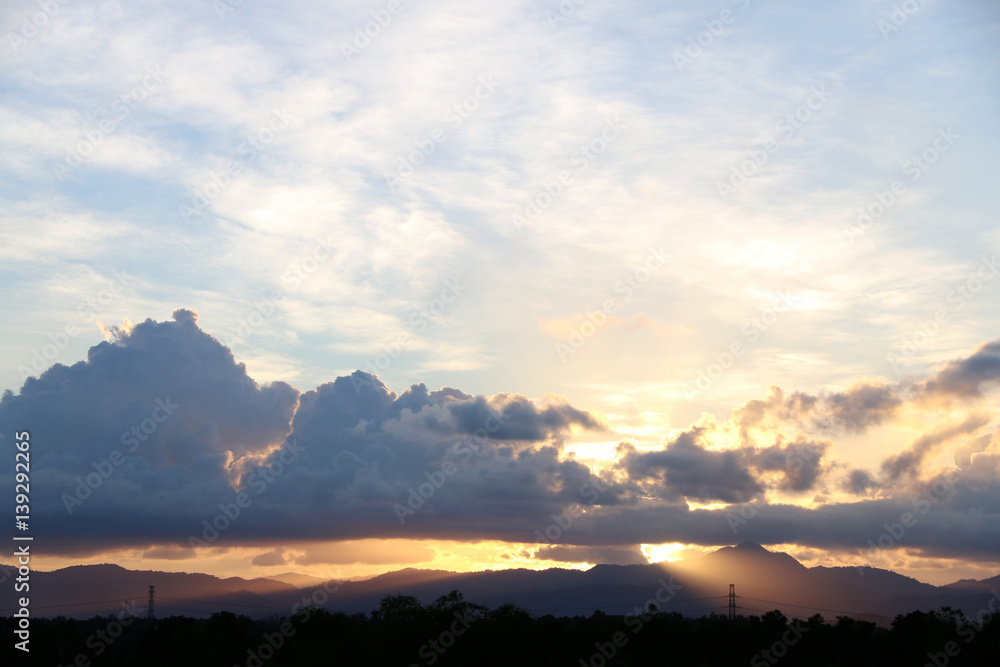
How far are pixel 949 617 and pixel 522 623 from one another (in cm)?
7607

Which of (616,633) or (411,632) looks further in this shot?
(616,633)

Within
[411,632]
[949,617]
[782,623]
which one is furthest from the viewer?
[782,623]

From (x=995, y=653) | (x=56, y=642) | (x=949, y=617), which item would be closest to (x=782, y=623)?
(x=949, y=617)

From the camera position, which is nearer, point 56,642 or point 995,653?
point 995,653

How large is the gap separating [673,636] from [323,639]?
61.6 metres

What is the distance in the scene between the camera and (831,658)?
486ft

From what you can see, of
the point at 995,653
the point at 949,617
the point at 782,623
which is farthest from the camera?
the point at 782,623

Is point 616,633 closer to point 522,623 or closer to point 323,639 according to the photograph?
point 522,623

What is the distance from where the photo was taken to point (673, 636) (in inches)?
5910

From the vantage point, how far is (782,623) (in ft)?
550

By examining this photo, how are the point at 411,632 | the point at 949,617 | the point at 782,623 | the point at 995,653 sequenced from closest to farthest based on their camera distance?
the point at 995,653 → the point at 411,632 → the point at 949,617 → the point at 782,623

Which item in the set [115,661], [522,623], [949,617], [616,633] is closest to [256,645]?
[115,661]

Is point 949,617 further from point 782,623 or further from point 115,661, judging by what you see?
point 115,661

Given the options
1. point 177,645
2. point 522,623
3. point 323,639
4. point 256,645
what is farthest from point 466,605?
Answer: point 177,645
